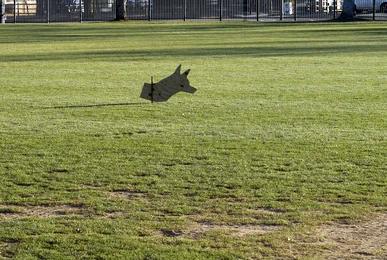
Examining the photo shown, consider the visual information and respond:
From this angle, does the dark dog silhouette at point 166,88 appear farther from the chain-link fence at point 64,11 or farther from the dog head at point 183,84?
the chain-link fence at point 64,11

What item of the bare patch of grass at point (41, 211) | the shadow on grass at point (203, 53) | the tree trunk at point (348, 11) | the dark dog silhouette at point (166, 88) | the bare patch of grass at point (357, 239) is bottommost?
the bare patch of grass at point (357, 239)

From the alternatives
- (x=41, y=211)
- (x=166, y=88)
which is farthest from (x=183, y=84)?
(x=41, y=211)

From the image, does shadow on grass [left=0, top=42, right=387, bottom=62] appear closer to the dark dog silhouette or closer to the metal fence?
the dark dog silhouette

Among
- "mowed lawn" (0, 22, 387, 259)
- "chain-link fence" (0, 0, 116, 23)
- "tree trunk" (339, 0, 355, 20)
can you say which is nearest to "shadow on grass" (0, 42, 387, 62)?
"mowed lawn" (0, 22, 387, 259)

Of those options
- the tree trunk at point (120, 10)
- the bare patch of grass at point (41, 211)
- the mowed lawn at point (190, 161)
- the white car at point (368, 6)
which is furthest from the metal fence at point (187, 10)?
the bare patch of grass at point (41, 211)

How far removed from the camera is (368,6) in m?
73.2

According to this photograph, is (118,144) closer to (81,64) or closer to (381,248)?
(381,248)

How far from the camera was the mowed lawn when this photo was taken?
→ 8633 millimetres

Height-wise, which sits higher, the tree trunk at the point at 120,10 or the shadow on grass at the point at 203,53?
the tree trunk at the point at 120,10

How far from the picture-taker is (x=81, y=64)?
2641cm

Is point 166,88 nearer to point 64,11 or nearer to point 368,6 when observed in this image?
point 64,11

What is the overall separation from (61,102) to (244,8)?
178 ft

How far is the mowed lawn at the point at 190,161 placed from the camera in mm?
8633

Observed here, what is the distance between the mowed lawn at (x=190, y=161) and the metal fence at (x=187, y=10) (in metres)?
43.3
